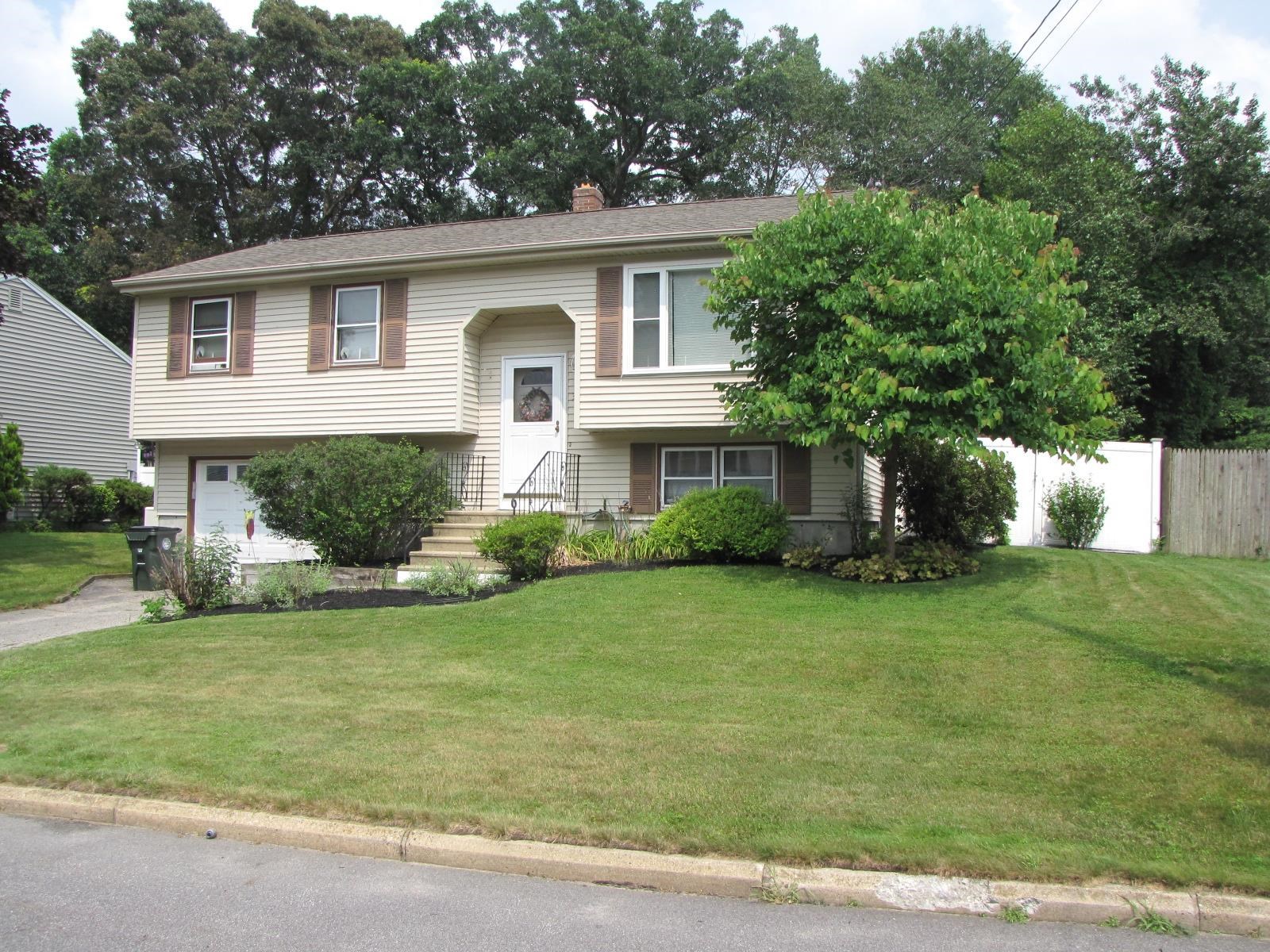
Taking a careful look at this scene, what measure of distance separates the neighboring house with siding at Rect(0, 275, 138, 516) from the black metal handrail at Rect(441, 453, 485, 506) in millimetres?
14517

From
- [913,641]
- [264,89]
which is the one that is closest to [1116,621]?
[913,641]

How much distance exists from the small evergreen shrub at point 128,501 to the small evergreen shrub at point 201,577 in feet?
56.2

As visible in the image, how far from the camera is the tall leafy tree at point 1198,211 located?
2150cm

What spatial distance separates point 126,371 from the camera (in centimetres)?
3020

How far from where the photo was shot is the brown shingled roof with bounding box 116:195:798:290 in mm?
14711

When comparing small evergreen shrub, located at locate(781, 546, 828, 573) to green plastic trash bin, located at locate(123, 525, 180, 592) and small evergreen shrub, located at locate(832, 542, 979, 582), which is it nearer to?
small evergreen shrub, located at locate(832, 542, 979, 582)

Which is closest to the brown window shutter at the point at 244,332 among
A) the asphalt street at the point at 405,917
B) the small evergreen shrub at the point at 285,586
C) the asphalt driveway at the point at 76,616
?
the asphalt driveway at the point at 76,616

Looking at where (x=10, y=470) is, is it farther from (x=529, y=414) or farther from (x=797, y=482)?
(x=797, y=482)

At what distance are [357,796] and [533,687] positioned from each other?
A: 229cm

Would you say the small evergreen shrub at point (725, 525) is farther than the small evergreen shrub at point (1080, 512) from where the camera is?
No

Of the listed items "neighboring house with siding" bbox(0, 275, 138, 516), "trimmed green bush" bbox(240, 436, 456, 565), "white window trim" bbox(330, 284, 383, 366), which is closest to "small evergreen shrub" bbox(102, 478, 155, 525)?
"neighboring house with siding" bbox(0, 275, 138, 516)

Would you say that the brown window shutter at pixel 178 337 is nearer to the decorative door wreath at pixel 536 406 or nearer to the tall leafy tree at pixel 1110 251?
the decorative door wreath at pixel 536 406

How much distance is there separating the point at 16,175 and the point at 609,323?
36.3 ft

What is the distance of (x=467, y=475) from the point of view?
1598cm
